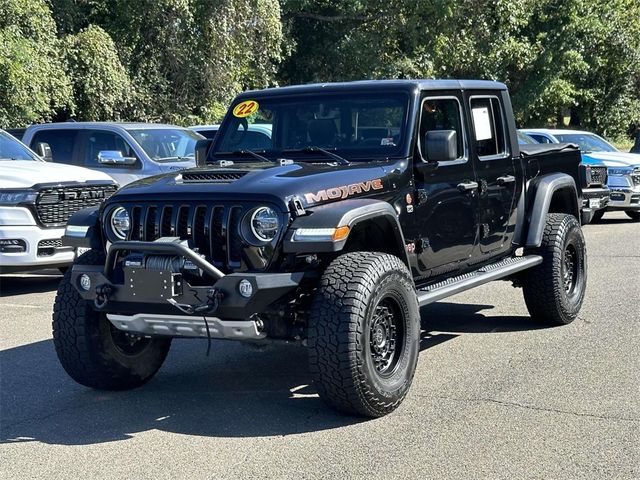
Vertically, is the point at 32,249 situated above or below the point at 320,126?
below

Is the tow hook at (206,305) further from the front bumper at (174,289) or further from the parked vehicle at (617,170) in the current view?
the parked vehicle at (617,170)

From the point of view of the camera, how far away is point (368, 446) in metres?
5.16

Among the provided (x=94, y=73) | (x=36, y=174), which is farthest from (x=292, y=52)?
(x=36, y=174)

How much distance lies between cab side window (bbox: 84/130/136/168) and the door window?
24 centimetres

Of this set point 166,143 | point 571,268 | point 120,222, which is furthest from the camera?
point 166,143

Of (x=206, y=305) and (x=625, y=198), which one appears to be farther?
(x=625, y=198)

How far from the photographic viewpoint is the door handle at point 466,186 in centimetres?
698

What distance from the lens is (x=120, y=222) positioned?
5988 millimetres

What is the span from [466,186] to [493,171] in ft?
1.84

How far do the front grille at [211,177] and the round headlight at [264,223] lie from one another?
37 centimetres

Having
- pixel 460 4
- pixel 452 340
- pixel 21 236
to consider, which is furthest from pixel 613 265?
pixel 460 4

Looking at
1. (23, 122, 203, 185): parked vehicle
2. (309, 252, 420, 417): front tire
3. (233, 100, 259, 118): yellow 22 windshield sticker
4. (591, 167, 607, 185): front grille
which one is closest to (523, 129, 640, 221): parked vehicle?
(591, 167, 607, 185): front grille

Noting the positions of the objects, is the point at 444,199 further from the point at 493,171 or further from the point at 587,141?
the point at 587,141

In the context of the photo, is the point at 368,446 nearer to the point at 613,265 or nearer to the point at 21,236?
the point at 21,236
